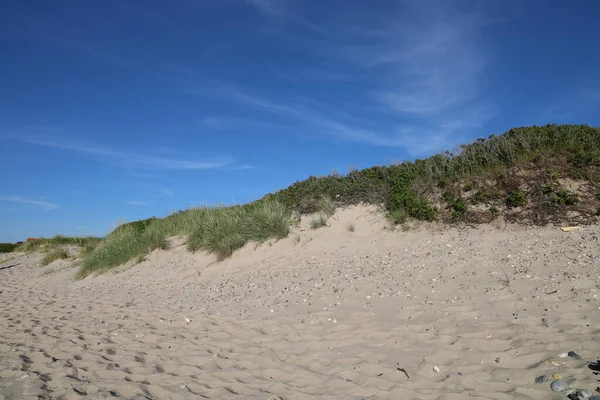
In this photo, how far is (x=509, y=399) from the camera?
348cm

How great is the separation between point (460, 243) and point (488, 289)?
2443mm

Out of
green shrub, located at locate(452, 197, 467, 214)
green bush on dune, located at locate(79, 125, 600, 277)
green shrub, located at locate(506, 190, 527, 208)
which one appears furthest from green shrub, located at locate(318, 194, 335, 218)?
green shrub, located at locate(506, 190, 527, 208)

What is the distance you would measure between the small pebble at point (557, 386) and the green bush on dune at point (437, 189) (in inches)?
238

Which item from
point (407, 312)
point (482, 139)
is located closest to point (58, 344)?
point (407, 312)

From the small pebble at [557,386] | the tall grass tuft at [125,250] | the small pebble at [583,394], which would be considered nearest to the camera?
the small pebble at [583,394]

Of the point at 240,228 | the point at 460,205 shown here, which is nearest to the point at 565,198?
the point at 460,205

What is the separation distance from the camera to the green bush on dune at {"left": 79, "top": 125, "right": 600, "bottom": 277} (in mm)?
9453

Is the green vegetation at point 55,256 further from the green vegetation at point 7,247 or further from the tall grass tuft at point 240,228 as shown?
the green vegetation at point 7,247

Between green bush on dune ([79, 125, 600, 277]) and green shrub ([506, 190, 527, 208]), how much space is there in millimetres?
20

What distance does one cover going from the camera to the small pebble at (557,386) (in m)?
3.44

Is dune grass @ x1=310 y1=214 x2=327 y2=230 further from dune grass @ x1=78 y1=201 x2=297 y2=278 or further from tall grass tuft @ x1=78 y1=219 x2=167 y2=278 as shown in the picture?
tall grass tuft @ x1=78 y1=219 x2=167 y2=278

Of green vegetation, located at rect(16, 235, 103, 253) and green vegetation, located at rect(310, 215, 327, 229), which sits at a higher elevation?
green vegetation, located at rect(16, 235, 103, 253)

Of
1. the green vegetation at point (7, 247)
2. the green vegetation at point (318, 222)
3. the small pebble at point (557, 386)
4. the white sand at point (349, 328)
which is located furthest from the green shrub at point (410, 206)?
the green vegetation at point (7, 247)

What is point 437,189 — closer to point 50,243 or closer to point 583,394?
point 583,394
